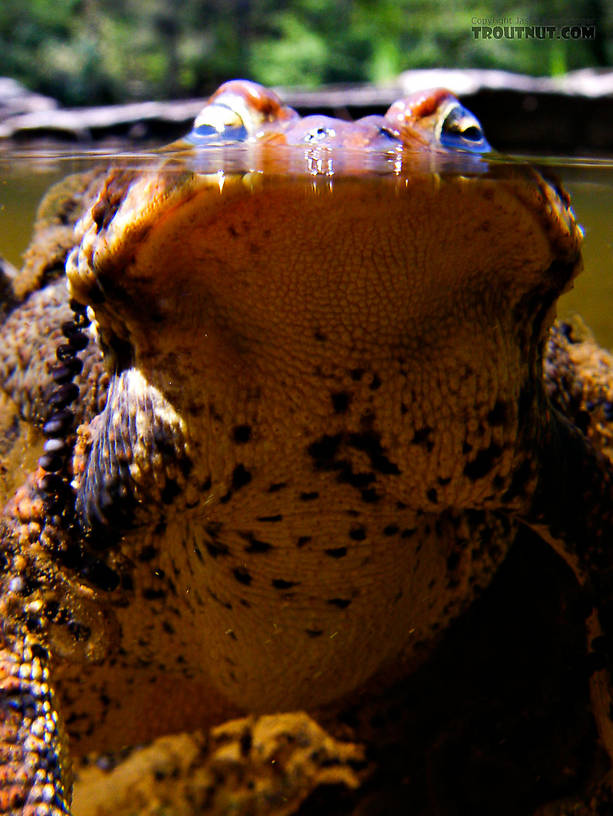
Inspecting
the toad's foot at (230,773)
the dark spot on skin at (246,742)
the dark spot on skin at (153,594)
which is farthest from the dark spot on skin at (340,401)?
the dark spot on skin at (246,742)

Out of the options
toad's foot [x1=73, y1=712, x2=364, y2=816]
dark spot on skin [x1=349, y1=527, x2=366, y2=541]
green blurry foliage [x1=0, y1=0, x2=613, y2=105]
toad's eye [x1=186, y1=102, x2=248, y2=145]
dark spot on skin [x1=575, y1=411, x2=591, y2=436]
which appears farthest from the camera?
green blurry foliage [x1=0, y1=0, x2=613, y2=105]

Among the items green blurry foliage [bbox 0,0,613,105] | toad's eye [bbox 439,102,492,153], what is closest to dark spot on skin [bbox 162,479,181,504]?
toad's eye [bbox 439,102,492,153]

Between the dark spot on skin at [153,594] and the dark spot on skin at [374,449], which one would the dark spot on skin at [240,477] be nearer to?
the dark spot on skin at [374,449]

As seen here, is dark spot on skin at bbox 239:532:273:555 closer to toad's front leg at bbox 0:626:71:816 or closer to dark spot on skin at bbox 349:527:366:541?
dark spot on skin at bbox 349:527:366:541

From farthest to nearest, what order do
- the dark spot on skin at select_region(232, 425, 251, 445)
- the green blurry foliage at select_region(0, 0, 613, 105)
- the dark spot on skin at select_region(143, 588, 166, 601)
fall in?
the green blurry foliage at select_region(0, 0, 613, 105) → the dark spot on skin at select_region(143, 588, 166, 601) → the dark spot on skin at select_region(232, 425, 251, 445)

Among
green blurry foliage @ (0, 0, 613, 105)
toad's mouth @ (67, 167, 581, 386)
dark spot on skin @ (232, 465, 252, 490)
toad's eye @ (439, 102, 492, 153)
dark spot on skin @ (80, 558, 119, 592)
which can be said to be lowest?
dark spot on skin @ (80, 558, 119, 592)

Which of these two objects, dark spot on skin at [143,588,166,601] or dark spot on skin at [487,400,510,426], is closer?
dark spot on skin at [487,400,510,426]

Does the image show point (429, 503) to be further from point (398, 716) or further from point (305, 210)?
point (398, 716)
